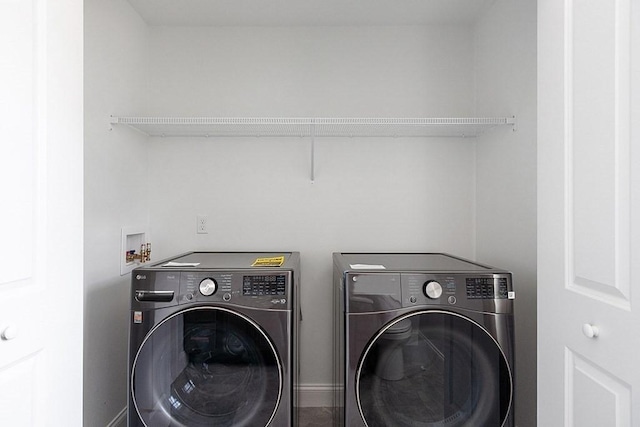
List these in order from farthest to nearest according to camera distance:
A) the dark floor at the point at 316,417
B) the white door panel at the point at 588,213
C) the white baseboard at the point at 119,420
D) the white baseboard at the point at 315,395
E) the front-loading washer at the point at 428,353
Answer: the white baseboard at the point at 315,395, the dark floor at the point at 316,417, the white baseboard at the point at 119,420, the front-loading washer at the point at 428,353, the white door panel at the point at 588,213

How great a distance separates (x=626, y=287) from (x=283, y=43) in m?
2.10

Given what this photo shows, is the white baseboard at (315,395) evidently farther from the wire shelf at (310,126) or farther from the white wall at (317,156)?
the wire shelf at (310,126)

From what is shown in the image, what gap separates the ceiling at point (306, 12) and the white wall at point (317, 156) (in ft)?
0.19

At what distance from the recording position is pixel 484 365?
138 cm

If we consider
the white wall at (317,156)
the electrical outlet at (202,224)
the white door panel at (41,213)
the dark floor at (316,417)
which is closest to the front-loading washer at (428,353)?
the dark floor at (316,417)

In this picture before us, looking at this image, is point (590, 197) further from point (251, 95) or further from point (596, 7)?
point (251, 95)

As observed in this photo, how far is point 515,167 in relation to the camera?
5.78 ft

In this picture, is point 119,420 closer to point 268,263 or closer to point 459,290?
point 268,263

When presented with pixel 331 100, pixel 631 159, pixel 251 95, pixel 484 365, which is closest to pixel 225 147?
pixel 251 95

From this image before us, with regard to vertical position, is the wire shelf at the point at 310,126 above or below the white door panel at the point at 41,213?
above

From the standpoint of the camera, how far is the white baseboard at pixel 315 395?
2.14 meters

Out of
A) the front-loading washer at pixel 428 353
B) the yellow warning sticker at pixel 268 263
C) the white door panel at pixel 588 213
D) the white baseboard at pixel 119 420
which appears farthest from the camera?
the white baseboard at pixel 119 420

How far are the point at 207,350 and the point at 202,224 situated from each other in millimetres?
962

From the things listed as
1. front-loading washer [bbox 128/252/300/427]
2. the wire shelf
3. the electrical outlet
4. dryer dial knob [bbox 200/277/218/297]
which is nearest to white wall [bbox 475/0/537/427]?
the wire shelf
